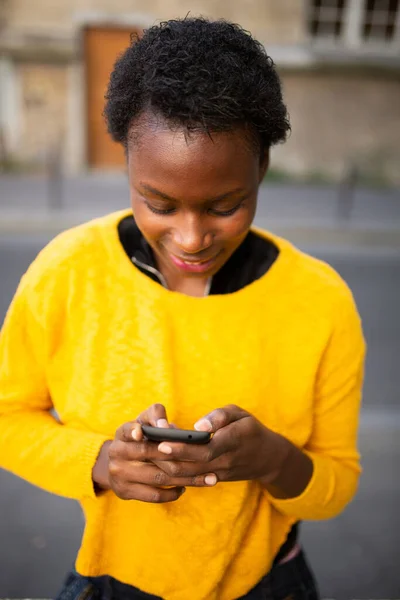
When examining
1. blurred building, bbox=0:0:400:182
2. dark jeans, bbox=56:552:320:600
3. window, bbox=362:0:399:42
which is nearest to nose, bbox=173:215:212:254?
dark jeans, bbox=56:552:320:600

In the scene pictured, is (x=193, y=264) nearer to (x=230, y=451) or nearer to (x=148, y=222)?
(x=148, y=222)

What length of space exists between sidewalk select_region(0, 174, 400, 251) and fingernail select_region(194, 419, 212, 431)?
7243 mm

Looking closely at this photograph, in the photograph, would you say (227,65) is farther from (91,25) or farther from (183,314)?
(91,25)

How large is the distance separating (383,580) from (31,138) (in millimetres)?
11795

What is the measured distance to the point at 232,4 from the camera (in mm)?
11805

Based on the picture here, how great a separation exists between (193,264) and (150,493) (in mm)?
418

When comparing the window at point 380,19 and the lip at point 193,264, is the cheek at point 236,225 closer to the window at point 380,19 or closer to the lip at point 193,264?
the lip at point 193,264

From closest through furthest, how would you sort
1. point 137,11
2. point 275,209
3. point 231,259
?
point 231,259 < point 275,209 < point 137,11

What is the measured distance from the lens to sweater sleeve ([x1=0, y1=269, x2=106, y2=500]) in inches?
46.1

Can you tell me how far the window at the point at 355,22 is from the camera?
12.4 meters

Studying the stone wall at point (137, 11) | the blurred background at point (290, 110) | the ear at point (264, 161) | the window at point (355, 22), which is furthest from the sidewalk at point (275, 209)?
the ear at point (264, 161)

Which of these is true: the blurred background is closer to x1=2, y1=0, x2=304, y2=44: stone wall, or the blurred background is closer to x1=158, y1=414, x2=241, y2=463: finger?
x1=2, y1=0, x2=304, y2=44: stone wall

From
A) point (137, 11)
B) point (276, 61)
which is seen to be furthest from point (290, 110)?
point (137, 11)

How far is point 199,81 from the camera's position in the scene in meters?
0.94
